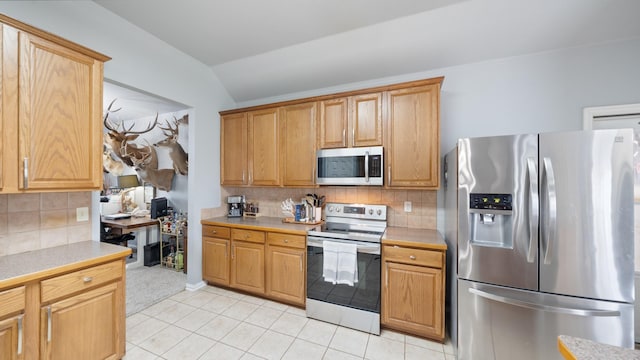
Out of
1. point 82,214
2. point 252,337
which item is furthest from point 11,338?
point 252,337

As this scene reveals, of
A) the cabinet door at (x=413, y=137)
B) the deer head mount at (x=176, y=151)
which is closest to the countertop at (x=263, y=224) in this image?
the cabinet door at (x=413, y=137)

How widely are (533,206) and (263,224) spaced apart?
2.50m

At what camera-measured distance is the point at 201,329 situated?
2.29 meters

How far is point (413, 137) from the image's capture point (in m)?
2.37

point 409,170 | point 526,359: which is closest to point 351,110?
point 409,170

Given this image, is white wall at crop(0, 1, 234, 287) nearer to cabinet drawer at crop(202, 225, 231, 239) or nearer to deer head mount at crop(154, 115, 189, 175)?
cabinet drawer at crop(202, 225, 231, 239)

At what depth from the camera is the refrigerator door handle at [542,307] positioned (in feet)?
4.84

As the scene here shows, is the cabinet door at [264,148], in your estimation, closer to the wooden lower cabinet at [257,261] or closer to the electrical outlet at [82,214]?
the wooden lower cabinet at [257,261]

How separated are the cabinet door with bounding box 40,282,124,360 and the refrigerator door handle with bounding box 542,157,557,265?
3.03 m

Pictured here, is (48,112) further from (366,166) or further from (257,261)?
(366,166)

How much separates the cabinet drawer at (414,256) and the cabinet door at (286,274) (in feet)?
2.98

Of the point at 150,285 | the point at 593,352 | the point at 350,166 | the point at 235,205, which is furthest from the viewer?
the point at 235,205

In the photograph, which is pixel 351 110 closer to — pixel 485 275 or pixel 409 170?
pixel 409 170

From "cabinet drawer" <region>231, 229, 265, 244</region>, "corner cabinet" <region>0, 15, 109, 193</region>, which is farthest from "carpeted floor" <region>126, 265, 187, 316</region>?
"corner cabinet" <region>0, 15, 109, 193</region>
